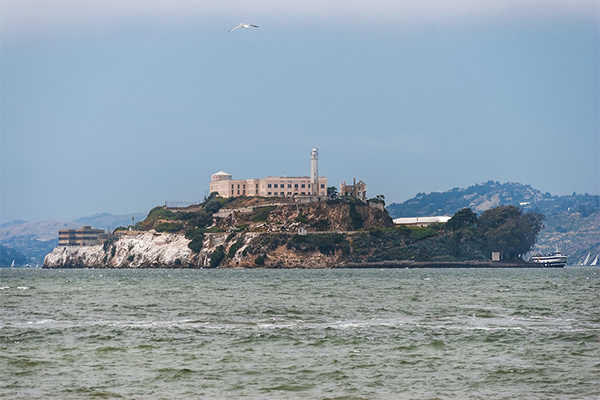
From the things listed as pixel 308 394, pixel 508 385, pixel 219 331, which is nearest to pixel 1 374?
pixel 308 394

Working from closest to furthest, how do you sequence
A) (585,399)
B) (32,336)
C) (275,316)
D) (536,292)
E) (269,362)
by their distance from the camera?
1. (585,399)
2. (269,362)
3. (32,336)
4. (275,316)
5. (536,292)

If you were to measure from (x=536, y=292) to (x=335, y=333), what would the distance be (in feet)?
138

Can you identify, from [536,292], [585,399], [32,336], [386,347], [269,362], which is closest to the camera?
[585,399]

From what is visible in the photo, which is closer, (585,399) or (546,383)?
(585,399)

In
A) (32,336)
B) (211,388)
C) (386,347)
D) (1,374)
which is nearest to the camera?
(211,388)

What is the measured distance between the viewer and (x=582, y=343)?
4034 cm

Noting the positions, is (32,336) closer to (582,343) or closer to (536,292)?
(582,343)

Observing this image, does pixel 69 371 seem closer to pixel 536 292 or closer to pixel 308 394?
pixel 308 394

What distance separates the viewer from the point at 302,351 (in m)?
38.6

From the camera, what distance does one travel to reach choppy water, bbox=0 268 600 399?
99.7 ft

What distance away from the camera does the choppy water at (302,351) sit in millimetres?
30391

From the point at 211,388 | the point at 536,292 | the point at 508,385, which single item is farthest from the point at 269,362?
the point at 536,292

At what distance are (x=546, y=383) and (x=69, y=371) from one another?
1682 cm

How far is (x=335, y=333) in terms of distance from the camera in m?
44.6
